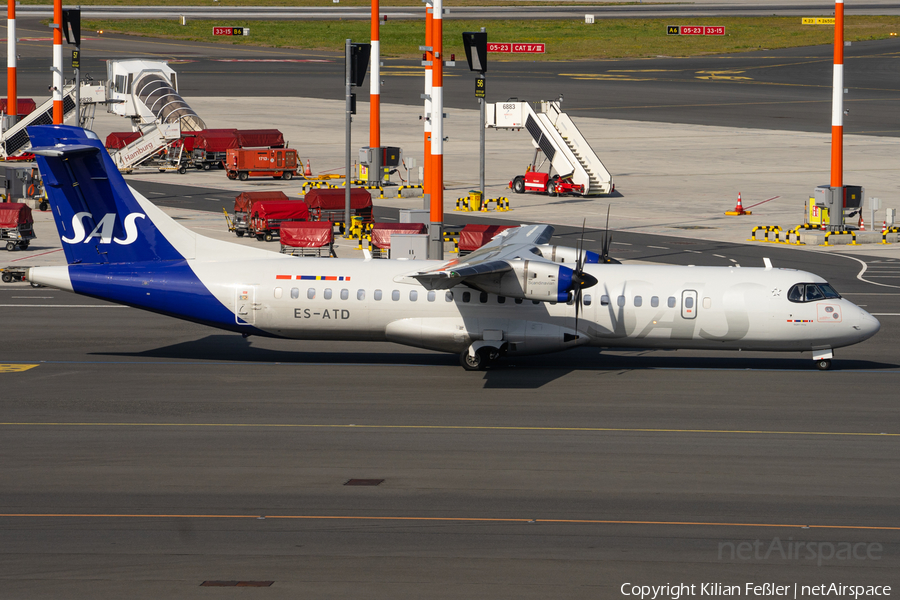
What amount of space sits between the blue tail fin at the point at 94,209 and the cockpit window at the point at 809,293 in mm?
17292

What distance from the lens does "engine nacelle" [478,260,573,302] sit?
86.5 feet

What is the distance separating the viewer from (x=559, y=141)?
2435 inches

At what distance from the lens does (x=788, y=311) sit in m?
28.5

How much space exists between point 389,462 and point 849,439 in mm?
10001

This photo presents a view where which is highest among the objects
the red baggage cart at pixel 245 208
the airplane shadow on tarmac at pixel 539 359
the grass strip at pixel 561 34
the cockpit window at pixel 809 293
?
the grass strip at pixel 561 34

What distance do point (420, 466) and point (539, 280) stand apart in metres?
7.49

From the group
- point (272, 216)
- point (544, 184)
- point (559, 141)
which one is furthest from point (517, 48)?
point (272, 216)

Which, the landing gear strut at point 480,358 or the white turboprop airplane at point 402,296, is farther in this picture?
the landing gear strut at point 480,358

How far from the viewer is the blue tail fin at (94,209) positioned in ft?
95.3

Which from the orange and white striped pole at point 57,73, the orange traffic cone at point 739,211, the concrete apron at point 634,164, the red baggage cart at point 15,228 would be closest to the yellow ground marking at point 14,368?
the red baggage cart at point 15,228

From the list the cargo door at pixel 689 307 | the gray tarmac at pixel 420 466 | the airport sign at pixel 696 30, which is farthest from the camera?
the airport sign at pixel 696 30

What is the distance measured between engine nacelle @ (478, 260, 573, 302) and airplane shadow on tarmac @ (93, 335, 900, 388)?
9.42 feet

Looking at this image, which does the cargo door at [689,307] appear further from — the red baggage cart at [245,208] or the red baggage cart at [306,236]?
the red baggage cart at [245,208]

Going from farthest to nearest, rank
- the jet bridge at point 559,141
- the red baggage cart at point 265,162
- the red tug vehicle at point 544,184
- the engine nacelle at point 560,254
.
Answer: the red baggage cart at point 265,162, the red tug vehicle at point 544,184, the jet bridge at point 559,141, the engine nacelle at point 560,254
